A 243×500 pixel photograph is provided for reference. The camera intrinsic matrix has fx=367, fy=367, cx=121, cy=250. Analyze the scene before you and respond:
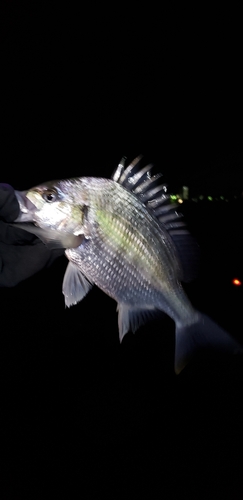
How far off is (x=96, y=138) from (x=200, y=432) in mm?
10399

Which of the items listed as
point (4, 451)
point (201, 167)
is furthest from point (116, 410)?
point (201, 167)

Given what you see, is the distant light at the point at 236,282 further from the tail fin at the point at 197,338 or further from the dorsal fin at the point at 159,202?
the dorsal fin at the point at 159,202

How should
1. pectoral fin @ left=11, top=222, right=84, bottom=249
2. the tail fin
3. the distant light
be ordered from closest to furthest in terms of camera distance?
pectoral fin @ left=11, top=222, right=84, bottom=249, the tail fin, the distant light

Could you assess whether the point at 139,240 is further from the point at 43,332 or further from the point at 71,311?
the point at 71,311

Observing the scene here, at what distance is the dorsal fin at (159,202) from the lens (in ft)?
5.20

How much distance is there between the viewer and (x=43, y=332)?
442 cm

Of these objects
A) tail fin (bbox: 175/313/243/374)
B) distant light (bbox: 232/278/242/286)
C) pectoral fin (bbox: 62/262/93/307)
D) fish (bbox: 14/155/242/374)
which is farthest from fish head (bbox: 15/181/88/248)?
distant light (bbox: 232/278/242/286)

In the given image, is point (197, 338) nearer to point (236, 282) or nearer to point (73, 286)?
point (73, 286)

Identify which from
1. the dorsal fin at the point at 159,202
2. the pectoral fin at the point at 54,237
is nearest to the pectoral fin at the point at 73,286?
the pectoral fin at the point at 54,237

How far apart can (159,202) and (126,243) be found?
24 cm

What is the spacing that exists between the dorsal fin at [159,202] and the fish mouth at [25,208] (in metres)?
0.37

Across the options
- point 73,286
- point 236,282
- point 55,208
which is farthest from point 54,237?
point 236,282

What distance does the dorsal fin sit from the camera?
5.20ft

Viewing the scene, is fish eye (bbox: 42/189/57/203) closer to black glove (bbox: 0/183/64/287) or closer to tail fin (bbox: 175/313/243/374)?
black glove (bbox: 0/183/64/287)
